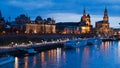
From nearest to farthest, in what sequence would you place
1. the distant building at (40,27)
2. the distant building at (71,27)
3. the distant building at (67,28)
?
the distant building at (40,27) < the distant building at (67,28) < the distant building at (71,27)

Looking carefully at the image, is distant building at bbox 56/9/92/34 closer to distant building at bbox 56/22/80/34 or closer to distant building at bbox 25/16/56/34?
distant building at bbox 56/22/80/34

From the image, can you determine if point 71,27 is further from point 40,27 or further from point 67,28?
point 40,27

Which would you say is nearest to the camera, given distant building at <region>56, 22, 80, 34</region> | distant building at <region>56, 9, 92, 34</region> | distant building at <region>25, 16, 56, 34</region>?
distant building at <region>25, 16, 56, 34</region>

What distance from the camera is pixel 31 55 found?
6197 cm

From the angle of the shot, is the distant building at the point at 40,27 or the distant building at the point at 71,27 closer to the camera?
the distant building at the point at 40,27

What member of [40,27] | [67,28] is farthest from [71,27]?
[40,27]

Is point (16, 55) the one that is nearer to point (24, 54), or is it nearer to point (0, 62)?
point (24, 54)

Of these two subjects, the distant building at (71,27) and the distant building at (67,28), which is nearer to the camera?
the distant building at (67,28)

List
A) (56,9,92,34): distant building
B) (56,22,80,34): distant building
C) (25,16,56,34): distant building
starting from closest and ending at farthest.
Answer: (25,16,56,34): distant building → (56,22,80,34): distant building → (56,9,92,34): distant building

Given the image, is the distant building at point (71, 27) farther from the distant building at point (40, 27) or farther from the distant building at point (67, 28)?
the distant building at point (40, 27)

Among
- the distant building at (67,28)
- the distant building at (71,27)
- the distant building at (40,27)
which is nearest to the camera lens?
the distant building at (40,27)

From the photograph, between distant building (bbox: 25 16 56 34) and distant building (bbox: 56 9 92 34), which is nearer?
distant building (bbox: 25 16 56 34)

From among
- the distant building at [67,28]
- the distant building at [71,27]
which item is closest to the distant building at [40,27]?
the distant building at [67,28]

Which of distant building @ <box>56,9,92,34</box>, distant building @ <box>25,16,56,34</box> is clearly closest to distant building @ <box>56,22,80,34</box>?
distant building @ <box>56,9,92,34</box>
